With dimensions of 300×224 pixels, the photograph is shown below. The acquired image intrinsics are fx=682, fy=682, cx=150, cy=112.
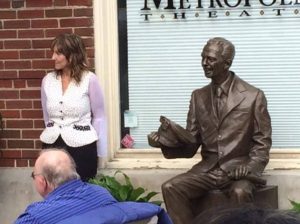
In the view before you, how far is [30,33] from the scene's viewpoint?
5785 mm

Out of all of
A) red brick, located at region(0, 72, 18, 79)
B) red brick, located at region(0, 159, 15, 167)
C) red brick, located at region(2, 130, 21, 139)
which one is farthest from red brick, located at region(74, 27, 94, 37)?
red brick, located at region(0, 159, 15, 167)

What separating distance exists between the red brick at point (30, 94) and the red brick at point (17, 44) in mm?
379

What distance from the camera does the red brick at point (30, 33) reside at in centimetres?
577

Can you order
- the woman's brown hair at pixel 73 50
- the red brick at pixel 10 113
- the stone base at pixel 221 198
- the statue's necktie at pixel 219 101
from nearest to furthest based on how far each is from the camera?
1. the stone base at pixel 221 198
2. the statue's necktie at pixel 219 101
3. the woman's brown hair at pixel 73 50
4. the red brick at pixel 10 113

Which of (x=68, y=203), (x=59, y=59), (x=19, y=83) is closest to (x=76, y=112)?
(x=59, y=59)

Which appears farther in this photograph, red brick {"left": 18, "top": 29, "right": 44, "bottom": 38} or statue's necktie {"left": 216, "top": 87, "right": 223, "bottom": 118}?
red brick {"left": 18, "top": 29, "right": 44, "bottom": 38}

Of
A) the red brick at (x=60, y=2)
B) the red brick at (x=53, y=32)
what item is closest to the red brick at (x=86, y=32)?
the red brick at (x=53, y=32)

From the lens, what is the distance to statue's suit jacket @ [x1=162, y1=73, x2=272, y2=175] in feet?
15.2

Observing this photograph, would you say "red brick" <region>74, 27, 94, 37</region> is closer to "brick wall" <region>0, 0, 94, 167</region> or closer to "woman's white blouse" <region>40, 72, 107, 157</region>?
"brick wall" <region>0, 0, 94, 167</region>

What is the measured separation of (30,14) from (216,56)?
201 centimetres

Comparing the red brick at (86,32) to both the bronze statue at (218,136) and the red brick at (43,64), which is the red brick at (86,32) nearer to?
the red brick at (43,64)

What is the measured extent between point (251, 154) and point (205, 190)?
400 mm

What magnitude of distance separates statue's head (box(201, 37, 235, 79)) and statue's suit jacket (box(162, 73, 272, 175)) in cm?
23

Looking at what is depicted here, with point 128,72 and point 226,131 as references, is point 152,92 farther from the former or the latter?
point 226,131
